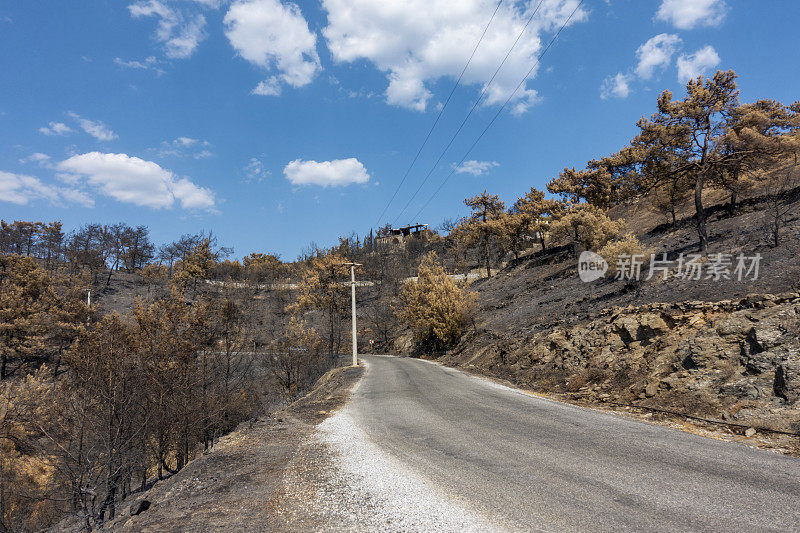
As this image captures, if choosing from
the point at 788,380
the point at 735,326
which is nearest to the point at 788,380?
the point at 788,380

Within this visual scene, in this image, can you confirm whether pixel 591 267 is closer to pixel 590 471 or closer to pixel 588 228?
pixel 588 228

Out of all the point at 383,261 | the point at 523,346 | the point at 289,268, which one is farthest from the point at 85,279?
the point at 523,346

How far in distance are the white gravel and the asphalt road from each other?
0.74 feet

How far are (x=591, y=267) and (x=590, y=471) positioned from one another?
80.5ft

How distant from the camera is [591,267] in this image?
26.4m

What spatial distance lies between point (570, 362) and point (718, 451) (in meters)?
7.76

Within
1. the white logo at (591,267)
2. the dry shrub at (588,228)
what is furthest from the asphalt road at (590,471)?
the dry shrub at (588,228)

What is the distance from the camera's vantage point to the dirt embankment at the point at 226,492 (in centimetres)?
389

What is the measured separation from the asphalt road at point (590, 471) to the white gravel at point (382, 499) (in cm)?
23

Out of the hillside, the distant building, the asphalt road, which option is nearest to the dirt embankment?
the asphalt road

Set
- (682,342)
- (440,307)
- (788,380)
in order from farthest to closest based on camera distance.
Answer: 1. (440,307)
2. (682,342)
3. (788,380)

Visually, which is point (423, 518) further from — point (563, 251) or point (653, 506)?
point (563, 251)

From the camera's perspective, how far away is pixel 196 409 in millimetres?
13547

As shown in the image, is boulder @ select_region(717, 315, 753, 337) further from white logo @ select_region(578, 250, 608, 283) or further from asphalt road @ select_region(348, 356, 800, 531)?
white logo @ select_region(578, 250, 608, 283)
